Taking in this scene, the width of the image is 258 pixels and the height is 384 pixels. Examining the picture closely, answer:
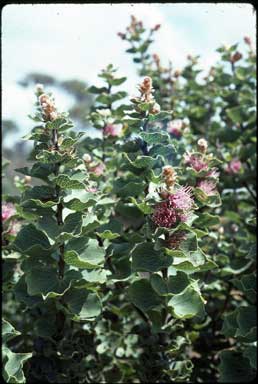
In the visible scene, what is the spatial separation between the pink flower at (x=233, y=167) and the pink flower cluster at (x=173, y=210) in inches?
49.2

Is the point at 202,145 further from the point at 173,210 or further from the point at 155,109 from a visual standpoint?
the point at 173,210

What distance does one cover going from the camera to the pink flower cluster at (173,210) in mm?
1746

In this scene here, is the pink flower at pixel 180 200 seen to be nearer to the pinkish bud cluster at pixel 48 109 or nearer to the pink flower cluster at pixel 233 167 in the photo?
the pinkish bud cluster at pixel 48 109

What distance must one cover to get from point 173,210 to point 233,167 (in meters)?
1.30

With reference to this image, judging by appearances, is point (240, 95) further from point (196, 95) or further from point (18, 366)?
point (18, 366)

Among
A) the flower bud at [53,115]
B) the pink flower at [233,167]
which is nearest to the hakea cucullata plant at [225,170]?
the pink flower at [233,167]

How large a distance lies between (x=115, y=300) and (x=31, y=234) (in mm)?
715

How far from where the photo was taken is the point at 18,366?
1.73 metres

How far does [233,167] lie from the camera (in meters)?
2.97

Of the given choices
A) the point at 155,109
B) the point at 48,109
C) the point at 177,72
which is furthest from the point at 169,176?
the point at 177,72

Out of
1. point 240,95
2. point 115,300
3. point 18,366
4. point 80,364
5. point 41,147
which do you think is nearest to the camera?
point 18,366

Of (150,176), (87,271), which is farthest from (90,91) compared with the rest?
(87,271)

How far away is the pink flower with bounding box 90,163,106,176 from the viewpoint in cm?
227

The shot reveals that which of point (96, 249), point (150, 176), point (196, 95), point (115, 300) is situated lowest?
point (115, 300)
